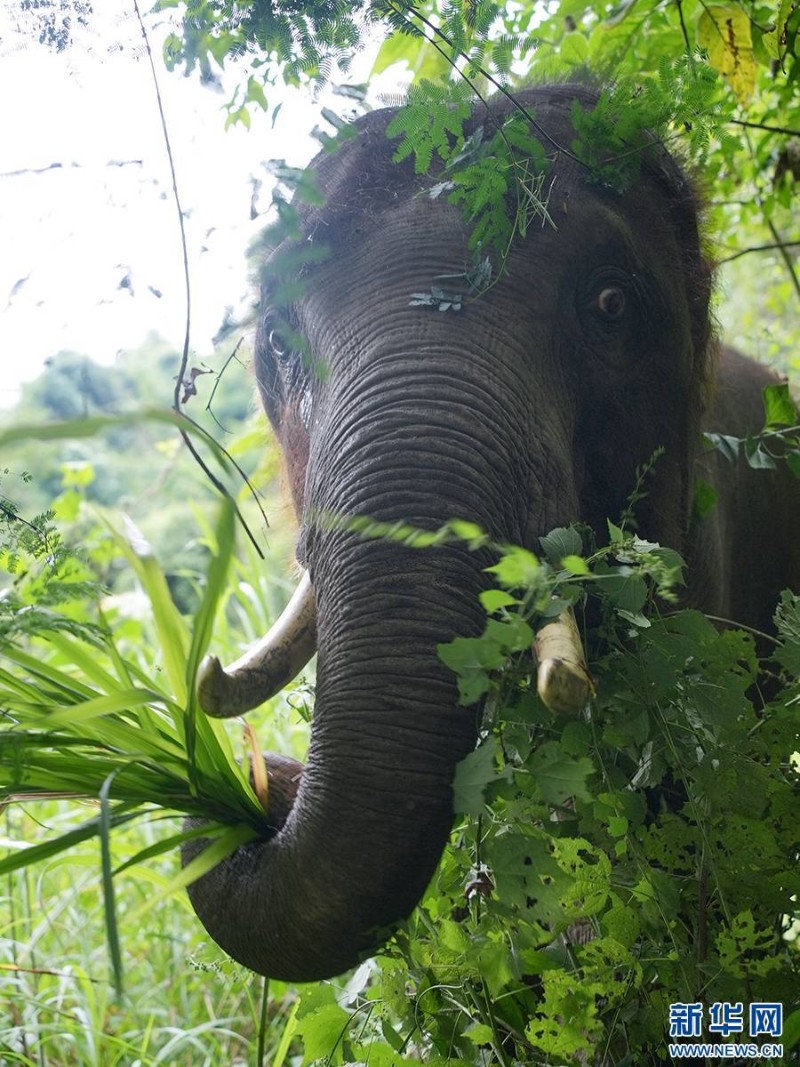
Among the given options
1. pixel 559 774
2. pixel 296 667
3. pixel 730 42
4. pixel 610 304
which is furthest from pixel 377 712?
pixel 730 42

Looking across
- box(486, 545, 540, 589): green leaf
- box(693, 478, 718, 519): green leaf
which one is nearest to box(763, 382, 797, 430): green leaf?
box(693, 478, 718, 519): green leaf

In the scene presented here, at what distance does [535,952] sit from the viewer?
2.45m

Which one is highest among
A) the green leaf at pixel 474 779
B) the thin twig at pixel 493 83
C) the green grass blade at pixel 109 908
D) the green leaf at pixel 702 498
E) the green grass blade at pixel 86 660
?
the thin twig at pixel 493 83

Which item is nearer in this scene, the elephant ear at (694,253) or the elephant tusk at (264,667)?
the elephant tusk at (264,667)

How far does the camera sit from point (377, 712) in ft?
6.83

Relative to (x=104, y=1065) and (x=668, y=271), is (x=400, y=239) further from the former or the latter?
(x=104, y=1065)

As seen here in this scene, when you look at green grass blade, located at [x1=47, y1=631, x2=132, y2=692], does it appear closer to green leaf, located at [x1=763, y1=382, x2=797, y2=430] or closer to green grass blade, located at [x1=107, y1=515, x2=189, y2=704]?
green grass blade, located at [x1=107, y1=515, x2=189, y2=704]

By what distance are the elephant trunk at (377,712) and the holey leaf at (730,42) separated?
5.26 ft

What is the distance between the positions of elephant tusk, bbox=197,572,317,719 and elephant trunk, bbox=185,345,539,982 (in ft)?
0.70

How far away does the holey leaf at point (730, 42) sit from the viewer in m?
3.26

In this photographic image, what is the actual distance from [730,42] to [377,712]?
236 cm

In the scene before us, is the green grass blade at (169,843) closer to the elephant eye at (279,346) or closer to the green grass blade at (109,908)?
the green grass blade at (109,908)

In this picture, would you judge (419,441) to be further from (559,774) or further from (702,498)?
(702,498)

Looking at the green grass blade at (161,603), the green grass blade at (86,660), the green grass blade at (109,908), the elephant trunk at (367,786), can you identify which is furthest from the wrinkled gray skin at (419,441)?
the green grass blade at (109,908)
